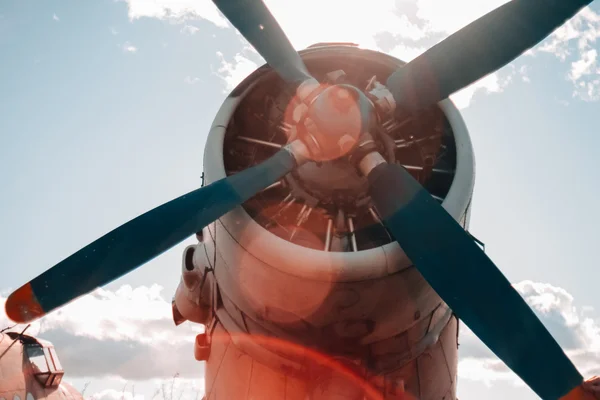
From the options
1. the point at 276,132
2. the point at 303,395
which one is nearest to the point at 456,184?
the point at 276,132

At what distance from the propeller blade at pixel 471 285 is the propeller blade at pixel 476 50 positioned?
126cm

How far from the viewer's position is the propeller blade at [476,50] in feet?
20.2

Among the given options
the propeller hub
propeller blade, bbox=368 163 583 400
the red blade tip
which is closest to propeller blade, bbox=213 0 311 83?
the propeller hub

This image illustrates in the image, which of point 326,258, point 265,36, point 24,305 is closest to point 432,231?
point 326,258

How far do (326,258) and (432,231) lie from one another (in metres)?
1.10

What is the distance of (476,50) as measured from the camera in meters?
6.46

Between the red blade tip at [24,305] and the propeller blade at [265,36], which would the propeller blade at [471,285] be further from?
the red blade tip at [24,305]

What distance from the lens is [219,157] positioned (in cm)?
686

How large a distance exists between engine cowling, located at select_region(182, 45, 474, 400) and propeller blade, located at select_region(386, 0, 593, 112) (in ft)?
1.50

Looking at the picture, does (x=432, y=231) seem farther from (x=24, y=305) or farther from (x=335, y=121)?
(x=24, y=305)

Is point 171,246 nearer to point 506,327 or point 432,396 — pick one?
point 506,327

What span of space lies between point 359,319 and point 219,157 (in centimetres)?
248

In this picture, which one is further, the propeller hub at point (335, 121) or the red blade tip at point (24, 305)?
the propeller hub at point (335, 121)

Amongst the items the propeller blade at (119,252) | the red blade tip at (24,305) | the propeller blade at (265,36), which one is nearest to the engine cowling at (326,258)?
the propeller blade at (265,36)
